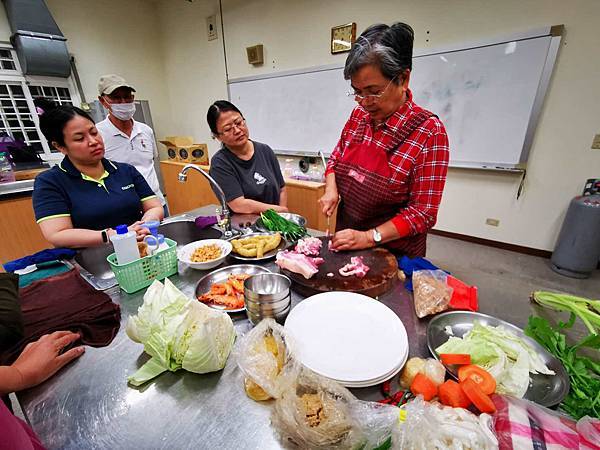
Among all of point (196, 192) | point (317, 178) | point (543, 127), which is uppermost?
point (543, 127)

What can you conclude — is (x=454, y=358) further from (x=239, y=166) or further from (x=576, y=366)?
(x=239, y=166)

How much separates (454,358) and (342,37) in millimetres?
4746

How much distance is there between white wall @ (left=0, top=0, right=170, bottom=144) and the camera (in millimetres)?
4996

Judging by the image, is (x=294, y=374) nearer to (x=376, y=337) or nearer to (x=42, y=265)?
(x=376, y=337)

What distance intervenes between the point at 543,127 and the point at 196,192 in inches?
216

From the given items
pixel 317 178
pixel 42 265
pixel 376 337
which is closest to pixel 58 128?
pixel 42 265

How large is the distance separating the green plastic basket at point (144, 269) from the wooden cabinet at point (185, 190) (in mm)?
3678

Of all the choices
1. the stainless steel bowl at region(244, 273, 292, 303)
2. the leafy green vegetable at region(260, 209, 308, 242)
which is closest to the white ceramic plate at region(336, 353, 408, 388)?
the stainless steel bowl at region(244, 273, 292, 303)

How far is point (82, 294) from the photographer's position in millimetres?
1185

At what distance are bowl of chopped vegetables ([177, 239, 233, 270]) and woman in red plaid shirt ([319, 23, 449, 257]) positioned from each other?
2.03 ft

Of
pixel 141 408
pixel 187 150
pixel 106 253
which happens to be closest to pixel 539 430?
pixel 141 408

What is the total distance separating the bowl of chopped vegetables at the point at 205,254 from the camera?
4.56 ft

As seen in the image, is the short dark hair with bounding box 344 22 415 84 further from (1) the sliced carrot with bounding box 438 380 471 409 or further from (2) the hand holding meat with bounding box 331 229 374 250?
(1) the sliced carrot with bounding box 438 380 471 409

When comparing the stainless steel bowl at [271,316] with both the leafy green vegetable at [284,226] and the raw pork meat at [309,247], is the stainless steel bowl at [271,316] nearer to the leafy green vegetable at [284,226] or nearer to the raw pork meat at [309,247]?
the raw pork meat at [309,247]
